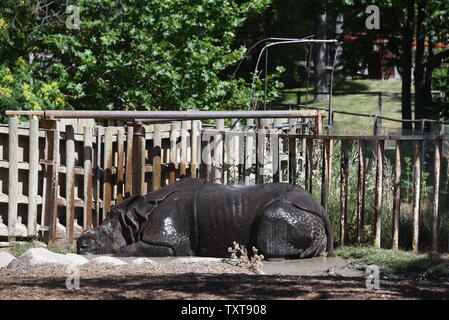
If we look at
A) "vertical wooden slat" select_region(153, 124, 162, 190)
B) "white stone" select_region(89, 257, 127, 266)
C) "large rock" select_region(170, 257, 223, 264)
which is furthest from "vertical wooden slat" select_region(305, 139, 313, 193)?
"white stone" select_region(89, 257, 127, 266)

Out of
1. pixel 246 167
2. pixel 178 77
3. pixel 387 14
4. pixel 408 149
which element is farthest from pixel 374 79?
pixel 246 167

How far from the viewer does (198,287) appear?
6781 millimetres

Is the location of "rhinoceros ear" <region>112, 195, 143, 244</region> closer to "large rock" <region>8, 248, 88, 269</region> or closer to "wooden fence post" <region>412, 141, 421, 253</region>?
"large rock" <region>8, 248, 88, 269</region>

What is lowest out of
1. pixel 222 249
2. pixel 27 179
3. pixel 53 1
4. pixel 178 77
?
pixel 222 249

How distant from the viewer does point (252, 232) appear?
10062 millimetres

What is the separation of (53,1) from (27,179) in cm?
544

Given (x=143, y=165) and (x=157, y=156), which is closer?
(x=143, y=165)

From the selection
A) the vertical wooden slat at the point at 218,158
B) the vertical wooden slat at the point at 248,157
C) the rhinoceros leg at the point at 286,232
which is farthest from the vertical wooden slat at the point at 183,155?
the rhinoceros leg at the point at 286,232

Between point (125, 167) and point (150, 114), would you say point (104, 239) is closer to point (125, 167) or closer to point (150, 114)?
point (125, 167)

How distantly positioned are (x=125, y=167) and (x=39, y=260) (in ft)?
8.43

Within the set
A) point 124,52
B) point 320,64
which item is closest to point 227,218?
point 124,52

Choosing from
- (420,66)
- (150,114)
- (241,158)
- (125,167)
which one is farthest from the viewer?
(420,66)

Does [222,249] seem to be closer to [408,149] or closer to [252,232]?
[252,232]

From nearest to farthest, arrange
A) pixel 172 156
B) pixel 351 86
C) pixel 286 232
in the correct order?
pixel 286 232 < pixel 172 156 < pixel 351 86
